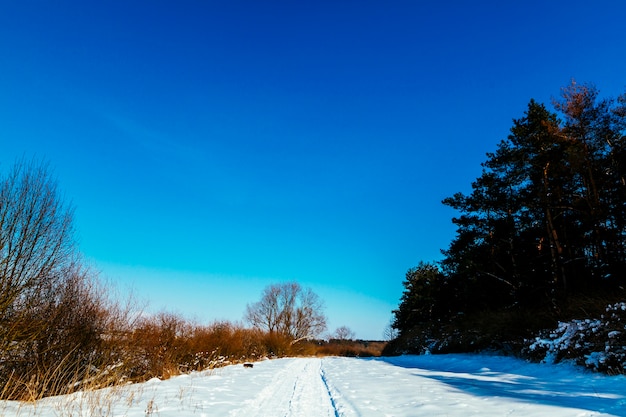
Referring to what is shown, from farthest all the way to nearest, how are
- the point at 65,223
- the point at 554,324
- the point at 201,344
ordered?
the point at 201,344 < the point at 554,324 < the point at 65,223

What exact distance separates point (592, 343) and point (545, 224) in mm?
12045

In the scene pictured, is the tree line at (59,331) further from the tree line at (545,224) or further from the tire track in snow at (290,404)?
the tree line at (545,224)

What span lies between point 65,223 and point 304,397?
24.9 feet

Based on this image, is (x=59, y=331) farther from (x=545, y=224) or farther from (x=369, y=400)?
(x=545, y=224)

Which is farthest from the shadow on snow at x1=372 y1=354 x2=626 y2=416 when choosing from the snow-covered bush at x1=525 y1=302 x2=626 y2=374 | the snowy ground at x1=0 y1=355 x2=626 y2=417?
the snow-covered bush at x1=525 y1=302 x2=626 y2=374

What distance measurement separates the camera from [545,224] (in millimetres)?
19891

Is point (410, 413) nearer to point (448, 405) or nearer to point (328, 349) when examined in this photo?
point (448, 405)

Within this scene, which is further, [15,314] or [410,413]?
[15,314]

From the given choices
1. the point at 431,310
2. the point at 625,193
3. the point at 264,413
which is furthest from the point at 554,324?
the point at 431,310

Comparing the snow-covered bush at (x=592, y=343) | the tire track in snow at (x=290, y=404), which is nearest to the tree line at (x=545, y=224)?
the snow-covered bush at (x=592, y=343)

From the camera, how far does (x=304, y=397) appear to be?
25.5 feet

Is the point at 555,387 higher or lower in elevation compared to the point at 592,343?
lower

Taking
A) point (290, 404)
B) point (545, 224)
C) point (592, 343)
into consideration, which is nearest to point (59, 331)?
point (290, 404)

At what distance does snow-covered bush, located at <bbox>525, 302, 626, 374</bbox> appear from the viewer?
8.44m
